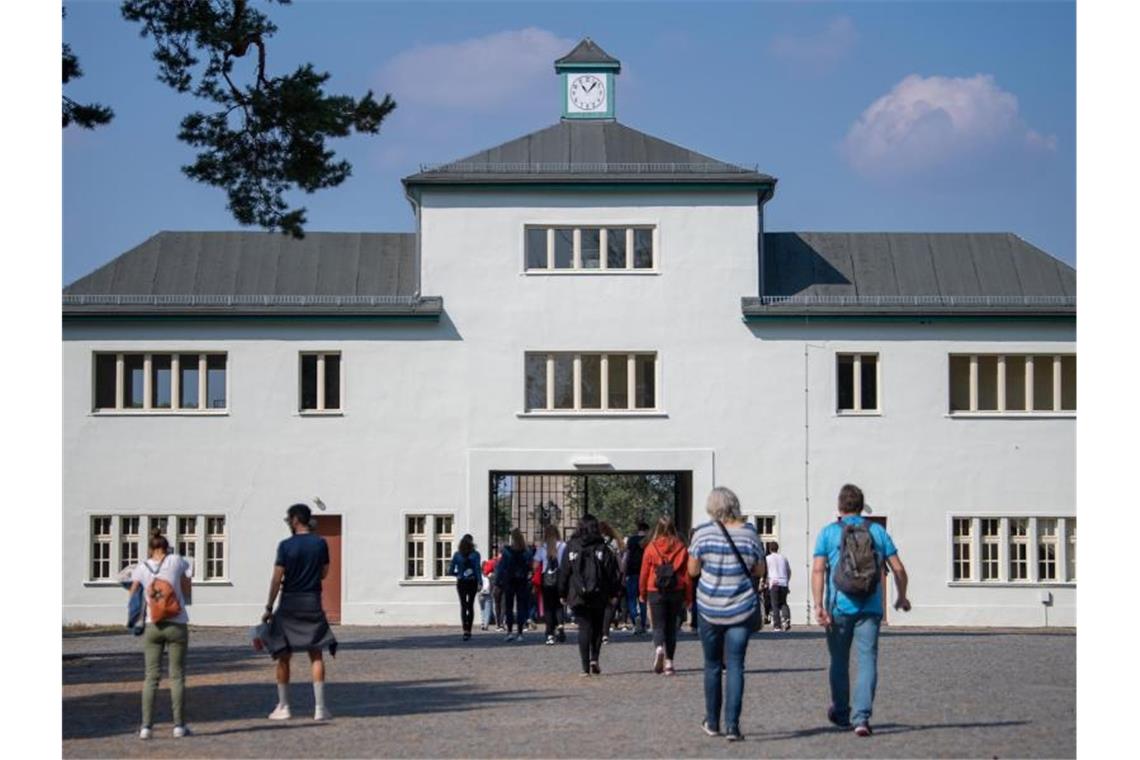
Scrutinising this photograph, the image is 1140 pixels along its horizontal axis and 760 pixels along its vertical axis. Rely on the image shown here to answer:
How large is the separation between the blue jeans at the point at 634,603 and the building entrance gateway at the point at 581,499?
20.7 feet

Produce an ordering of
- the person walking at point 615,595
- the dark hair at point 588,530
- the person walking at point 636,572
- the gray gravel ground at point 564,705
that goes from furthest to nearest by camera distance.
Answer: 1. the person walking at point 636,572
2. the person walking at point 615,595
3. the dark hair at point 588,530
4. the gray gravel ground at point 564,705

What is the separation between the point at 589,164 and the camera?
40.3 m

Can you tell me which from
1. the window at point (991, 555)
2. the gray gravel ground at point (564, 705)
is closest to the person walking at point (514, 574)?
the gray gravel ground at point (564, 705)

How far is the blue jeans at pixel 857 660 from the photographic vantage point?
15.0m

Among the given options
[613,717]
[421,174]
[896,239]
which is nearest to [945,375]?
[896,239]

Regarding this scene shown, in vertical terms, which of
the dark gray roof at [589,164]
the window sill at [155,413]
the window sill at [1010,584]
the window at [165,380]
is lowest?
the window sill at [1010,584]

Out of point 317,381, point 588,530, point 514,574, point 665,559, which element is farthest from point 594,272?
point 665,559

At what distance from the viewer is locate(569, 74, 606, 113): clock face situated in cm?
4256

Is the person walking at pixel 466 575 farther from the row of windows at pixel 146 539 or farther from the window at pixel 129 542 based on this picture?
the window at pixel 129 542

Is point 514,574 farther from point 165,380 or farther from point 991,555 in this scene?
point 991,555

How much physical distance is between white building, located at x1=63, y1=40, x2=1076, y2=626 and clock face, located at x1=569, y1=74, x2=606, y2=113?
243 centimetres

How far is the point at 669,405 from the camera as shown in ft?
131

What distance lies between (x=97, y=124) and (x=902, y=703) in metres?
12.7

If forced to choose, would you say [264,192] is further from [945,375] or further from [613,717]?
[945,375]
